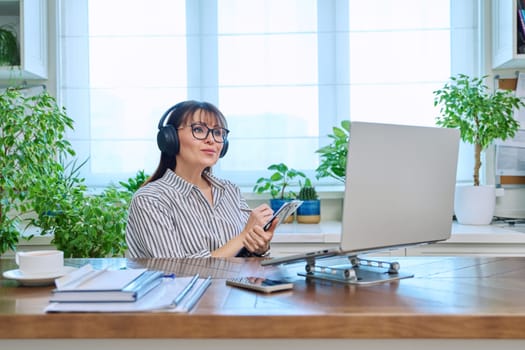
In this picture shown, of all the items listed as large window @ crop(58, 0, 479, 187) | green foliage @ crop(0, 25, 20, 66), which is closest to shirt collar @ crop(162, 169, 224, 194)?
large window @ crop(58, 0, 479, 187)

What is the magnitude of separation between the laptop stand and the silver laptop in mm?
63

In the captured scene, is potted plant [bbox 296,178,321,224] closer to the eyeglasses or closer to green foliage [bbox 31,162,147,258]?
green foliage [bbox 31,162,147,258]

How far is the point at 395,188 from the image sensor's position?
1206mm

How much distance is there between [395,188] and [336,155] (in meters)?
1.77

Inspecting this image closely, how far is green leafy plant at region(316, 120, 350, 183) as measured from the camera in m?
2.95

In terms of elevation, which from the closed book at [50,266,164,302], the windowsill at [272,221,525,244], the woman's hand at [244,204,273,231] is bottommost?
the windowsill at [272,221,525,244]

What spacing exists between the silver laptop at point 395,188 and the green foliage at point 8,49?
224 centimetres

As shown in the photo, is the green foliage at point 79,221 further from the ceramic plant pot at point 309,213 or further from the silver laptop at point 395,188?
the silver laptop at point 395,188

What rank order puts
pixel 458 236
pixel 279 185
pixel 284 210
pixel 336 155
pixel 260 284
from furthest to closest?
pixel 279 185 < pixel 336 155 < pixel 458 236 < pixel 284 210 < pixel 260 284

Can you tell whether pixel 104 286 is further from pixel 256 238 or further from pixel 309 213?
pixel 309 213

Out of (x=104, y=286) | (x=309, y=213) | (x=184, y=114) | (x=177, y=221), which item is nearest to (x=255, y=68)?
(x=309, y=213)

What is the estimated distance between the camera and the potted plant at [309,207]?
3.01 meters

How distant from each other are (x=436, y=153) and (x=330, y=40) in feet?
6.87

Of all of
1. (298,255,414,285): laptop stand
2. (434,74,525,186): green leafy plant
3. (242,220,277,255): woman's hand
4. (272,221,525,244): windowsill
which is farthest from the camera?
(434,74,525,186): green leafy plant
